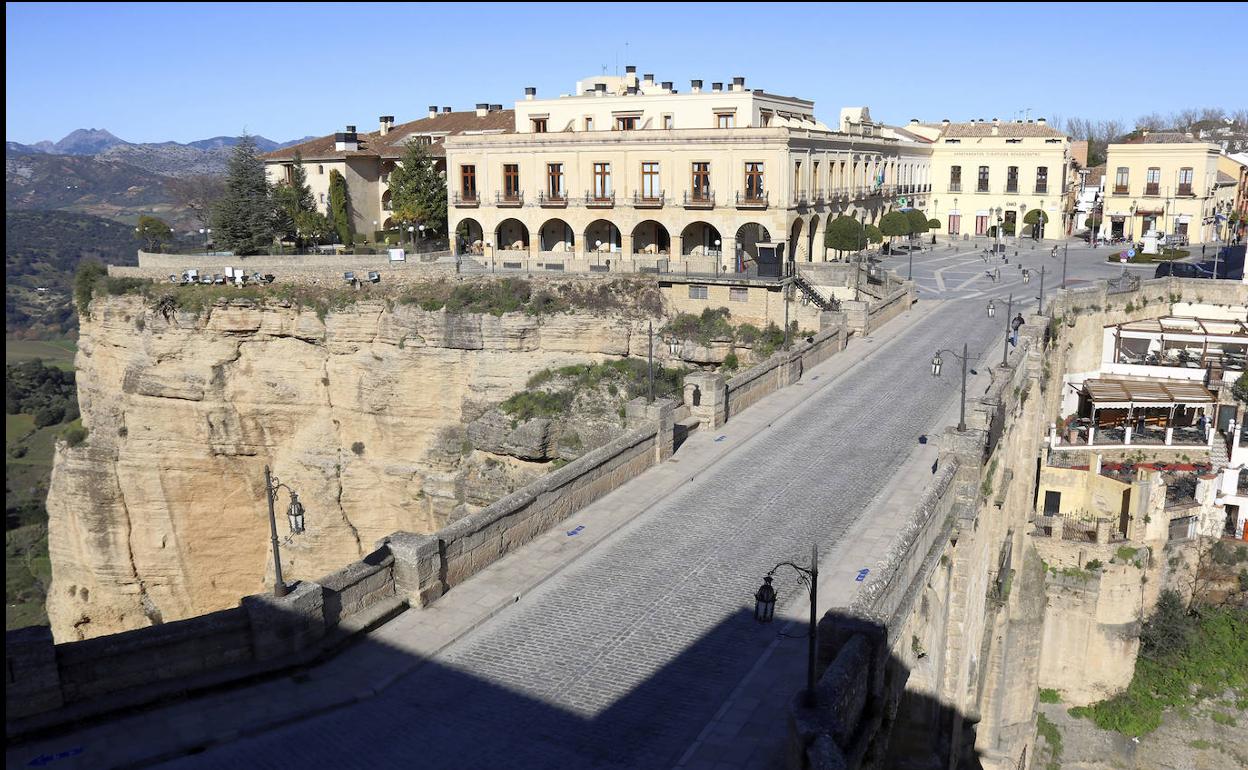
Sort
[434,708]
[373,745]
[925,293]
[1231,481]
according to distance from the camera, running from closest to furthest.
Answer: [373,745] → [434,708] → [1231,481] → [925,293]

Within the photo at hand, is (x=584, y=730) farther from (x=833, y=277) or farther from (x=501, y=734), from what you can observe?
(x=833, y=277)

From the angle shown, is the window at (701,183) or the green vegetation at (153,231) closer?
the window at (701,183)

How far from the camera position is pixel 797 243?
146 ft

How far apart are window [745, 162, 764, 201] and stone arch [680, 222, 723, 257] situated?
3154 mm

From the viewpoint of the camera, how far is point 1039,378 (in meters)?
31.0

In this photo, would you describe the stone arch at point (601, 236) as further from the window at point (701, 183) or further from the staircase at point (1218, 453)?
the staircase at point (1218, 453)

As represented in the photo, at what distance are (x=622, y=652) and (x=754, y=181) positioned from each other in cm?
3202

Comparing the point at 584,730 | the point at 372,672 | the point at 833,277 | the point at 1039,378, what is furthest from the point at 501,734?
the point at 833,277

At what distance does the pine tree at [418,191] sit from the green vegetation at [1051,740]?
34.9 meters

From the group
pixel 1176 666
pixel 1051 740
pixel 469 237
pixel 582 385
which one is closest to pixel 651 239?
pixel 469 237

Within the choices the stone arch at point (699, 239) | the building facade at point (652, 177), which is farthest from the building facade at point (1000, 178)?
the stone arch at point (699, 239)

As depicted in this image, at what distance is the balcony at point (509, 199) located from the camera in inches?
1817

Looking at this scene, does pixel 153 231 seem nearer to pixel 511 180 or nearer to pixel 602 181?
pixel 511 180

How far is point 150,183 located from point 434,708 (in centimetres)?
18692
